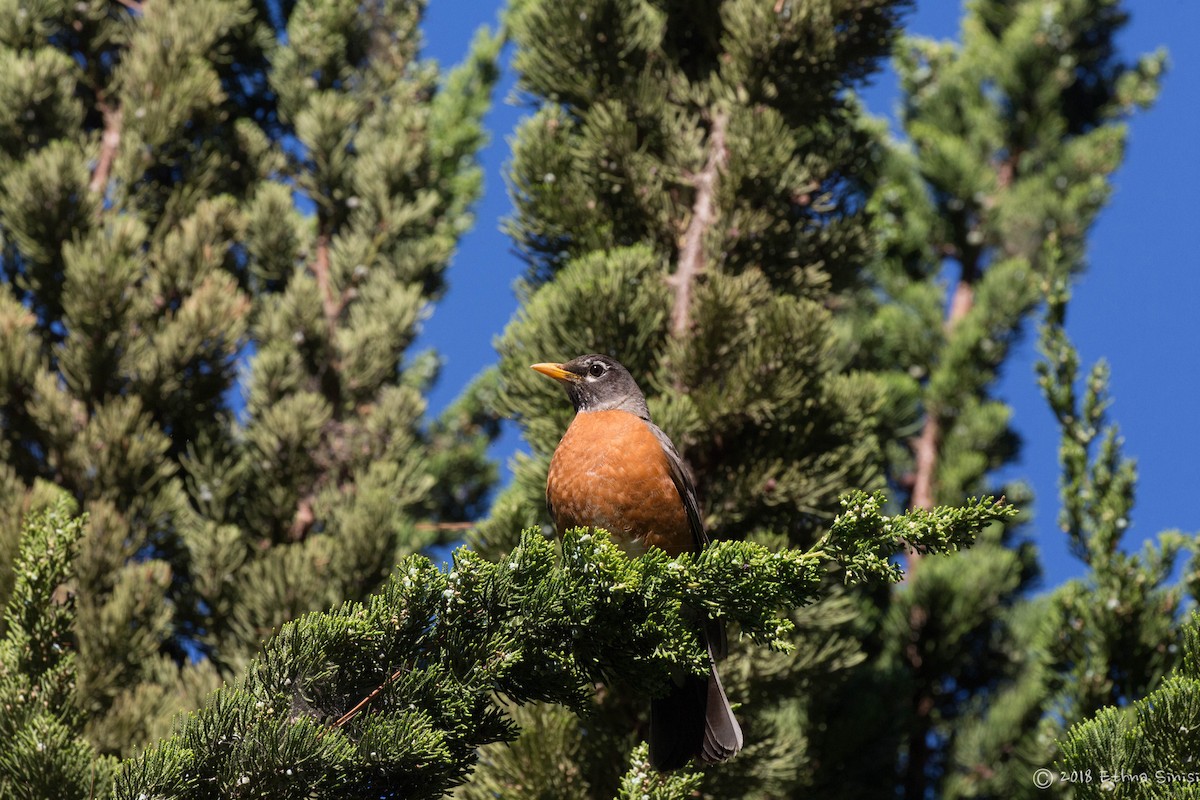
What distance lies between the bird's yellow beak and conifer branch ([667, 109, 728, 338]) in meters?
0.36

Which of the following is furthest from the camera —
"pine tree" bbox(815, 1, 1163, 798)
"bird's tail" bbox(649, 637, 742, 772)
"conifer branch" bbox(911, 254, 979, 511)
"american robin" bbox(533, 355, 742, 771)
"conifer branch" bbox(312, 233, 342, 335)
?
"conifer branch" bbox(911, 254, 979, 511)

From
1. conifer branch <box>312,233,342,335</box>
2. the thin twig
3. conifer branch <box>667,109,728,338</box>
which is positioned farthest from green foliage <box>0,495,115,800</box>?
conifer branch <box>312,233,342,335</box>

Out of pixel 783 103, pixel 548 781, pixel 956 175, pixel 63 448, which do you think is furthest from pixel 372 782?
pixel 956 175

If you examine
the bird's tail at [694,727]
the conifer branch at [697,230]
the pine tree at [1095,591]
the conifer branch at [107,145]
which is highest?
the conifer branch at [107,145]

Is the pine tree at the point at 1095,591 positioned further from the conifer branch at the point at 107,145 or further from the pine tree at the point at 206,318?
the conifer branch at the point at 107,145

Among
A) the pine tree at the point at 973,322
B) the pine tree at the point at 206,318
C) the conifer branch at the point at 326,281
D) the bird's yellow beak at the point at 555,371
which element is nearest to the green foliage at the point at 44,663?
the pine tree at the point at 206,318

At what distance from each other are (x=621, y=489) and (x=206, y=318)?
5.66 ft

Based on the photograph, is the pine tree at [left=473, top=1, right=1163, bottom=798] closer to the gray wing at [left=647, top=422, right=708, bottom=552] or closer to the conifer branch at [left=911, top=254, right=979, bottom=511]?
the gray wing at [left=647, top=422, right=708, bottom=552]

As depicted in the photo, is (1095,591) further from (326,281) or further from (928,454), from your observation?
(326,281)

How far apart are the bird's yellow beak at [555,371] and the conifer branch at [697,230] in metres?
0.36

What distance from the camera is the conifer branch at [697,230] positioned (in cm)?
381

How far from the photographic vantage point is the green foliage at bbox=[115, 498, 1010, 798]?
217cm

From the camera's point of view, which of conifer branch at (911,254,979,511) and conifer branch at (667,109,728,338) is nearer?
conifer branch at (667,109,728,338)

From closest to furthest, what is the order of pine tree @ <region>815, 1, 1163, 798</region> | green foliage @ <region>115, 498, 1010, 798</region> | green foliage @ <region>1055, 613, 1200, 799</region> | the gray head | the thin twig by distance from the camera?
green foliage @ <region>115, 498, 1010, 798</region>, the thin twig, green foliage @ <region>1055, 613, 1200, 799</region>, the gray head, pine tree @ <region>815, 1, 1163, 798</region>
